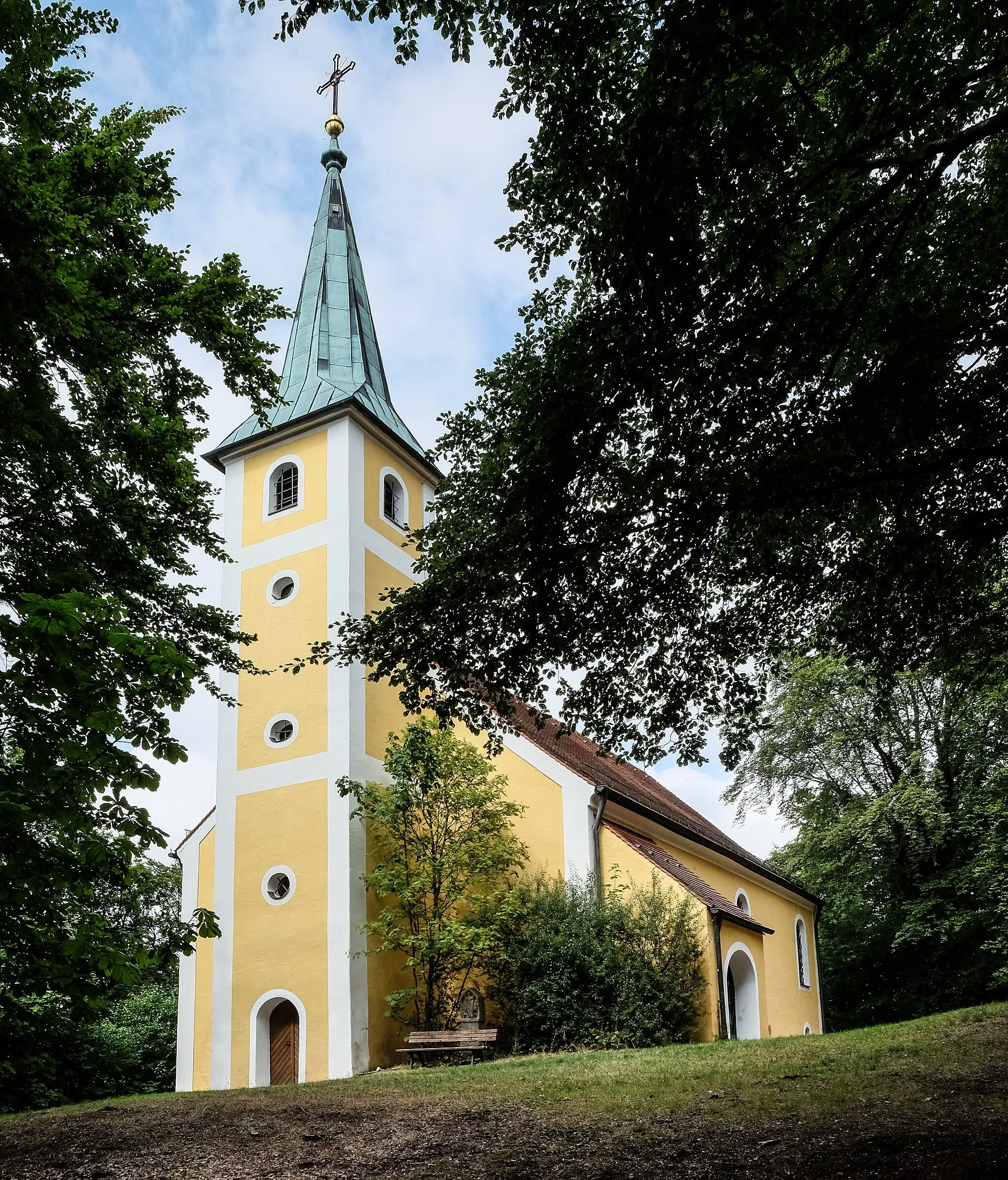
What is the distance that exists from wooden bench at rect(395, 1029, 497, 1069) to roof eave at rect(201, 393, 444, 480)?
34.0ft

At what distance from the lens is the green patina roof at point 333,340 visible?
22250mm

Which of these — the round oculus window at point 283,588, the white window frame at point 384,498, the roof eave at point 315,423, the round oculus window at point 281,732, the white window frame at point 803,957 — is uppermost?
the roof eave at point 315,423

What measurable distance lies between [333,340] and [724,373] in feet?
59.9

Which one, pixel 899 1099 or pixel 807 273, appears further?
pixel 899 1099

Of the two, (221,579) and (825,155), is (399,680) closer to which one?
(825,155)

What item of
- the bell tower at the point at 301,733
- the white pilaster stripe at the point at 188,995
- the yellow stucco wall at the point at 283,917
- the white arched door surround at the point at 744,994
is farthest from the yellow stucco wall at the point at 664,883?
the white pilaster stripe at the point at 188,995

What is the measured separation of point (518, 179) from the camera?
23.9ft

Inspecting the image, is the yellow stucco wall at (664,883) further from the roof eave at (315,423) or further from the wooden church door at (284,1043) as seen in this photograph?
the roof eave at (315,423)

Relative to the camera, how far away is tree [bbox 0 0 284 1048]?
566 cm

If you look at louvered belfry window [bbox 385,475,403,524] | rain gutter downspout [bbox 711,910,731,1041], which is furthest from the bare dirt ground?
louvered belfry window [bbox 385,475,403,524]

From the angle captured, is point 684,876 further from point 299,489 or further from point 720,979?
point 299,489

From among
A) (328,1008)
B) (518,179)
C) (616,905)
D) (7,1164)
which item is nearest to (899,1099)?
(7,1164)

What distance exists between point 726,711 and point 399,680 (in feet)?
9.18

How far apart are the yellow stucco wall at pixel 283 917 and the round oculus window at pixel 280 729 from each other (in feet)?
3.01
